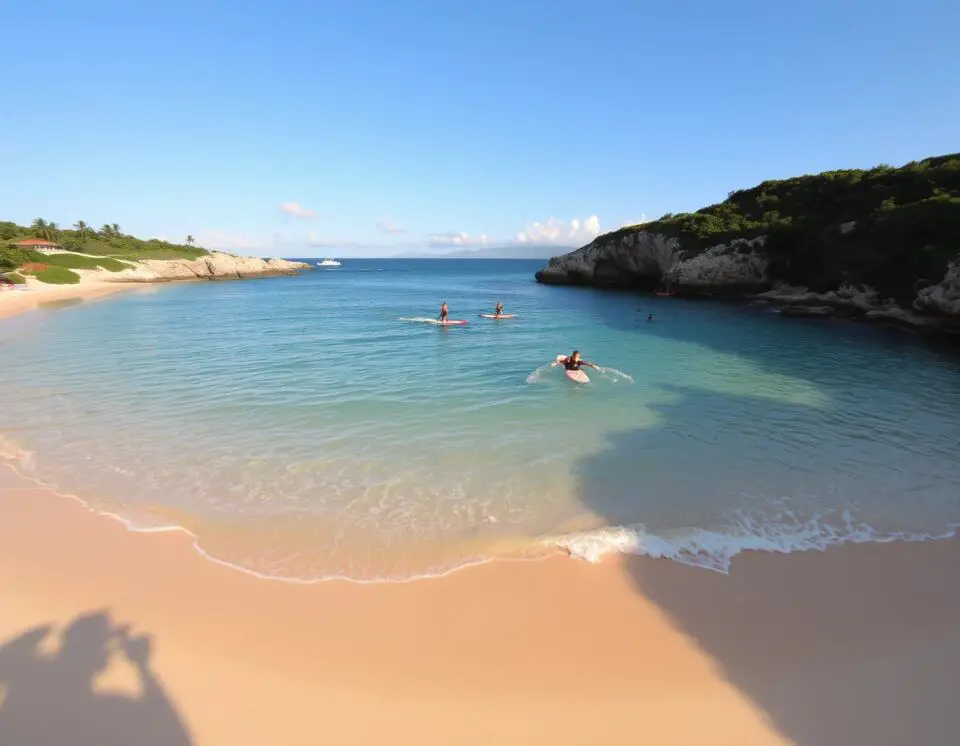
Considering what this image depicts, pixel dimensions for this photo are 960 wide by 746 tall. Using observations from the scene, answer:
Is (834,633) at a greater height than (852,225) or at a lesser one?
lesser

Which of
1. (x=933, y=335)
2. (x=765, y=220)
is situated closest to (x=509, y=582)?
(x=933, y=335)

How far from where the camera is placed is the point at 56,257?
65.0 meters

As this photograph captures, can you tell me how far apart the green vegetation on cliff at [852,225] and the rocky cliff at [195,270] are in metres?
76.1

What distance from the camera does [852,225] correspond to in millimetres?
37812

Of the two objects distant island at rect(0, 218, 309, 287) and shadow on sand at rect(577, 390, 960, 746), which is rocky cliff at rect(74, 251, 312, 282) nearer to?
distant island at rect(0, 218, 309, 287)

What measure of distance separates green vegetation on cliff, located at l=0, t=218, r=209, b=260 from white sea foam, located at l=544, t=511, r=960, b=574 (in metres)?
96.5

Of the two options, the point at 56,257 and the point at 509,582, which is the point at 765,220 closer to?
the point at 509,582

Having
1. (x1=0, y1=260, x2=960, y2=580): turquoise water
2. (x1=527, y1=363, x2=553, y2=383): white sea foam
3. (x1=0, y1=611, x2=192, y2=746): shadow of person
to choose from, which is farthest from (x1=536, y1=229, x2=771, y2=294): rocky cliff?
A: (x1=0, y1=611, x2=192, y2=746): shadow of person

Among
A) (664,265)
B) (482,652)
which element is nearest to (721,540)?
(482,652)

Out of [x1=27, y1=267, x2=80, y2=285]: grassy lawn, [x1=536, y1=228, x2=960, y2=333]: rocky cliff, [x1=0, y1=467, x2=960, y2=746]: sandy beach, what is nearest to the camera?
[x1=0, y1=467, x2=960, y2=746]: sandy beach

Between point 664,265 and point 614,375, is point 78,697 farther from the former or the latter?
point 664,265

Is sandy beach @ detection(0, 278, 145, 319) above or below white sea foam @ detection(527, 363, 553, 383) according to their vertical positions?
below

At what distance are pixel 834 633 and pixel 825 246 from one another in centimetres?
4328

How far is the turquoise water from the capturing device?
773 cm
